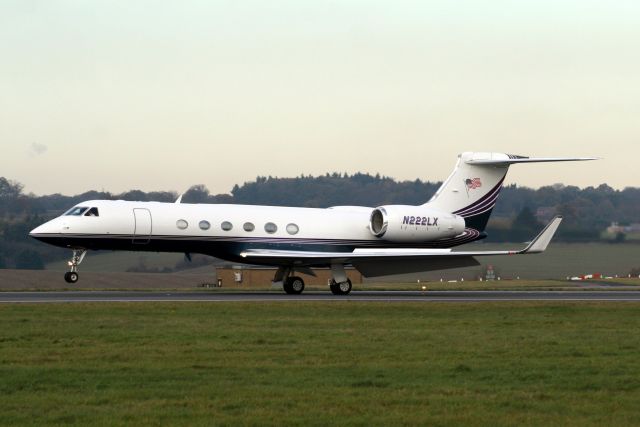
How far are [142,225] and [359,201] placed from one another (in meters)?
44.5

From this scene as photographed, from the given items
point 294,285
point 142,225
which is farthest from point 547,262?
point 142,225

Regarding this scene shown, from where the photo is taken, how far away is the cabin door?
3195 cm

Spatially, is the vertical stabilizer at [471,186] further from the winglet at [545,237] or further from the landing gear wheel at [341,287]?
the winglet at [545,237]

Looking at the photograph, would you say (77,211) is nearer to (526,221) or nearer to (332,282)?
(332,282)

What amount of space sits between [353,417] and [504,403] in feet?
6.02

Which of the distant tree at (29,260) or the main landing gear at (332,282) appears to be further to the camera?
the distant tree at (29,260)

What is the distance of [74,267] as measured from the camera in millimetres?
32562

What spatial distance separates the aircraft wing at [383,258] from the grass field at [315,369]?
9.59 meters

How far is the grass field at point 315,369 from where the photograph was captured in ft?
35.8

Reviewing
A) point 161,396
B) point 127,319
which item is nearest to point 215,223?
point 127,319

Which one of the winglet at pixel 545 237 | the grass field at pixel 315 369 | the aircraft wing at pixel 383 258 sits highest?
the winglet at pixel 545 237

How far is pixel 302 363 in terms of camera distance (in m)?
14.6

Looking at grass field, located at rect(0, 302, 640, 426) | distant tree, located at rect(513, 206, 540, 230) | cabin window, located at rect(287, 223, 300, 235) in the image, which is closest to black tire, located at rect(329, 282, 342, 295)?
cabin window, located at rect(287, 223, 300, 235)

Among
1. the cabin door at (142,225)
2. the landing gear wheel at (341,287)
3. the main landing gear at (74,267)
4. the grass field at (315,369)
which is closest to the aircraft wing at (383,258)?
the landing gear wheel at (341,287)
